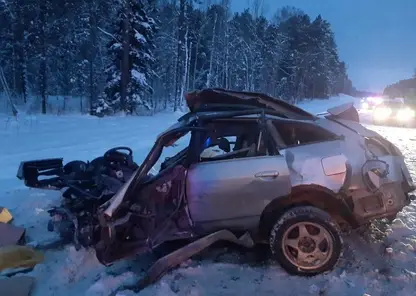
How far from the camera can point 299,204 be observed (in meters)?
3.89

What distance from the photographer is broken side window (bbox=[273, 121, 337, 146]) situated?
4.10 metres

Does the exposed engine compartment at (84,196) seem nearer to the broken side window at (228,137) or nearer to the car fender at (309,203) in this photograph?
the broken side window at (228,137)

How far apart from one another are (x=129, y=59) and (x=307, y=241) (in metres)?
25.4

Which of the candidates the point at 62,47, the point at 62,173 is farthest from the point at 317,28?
the point at 62,173

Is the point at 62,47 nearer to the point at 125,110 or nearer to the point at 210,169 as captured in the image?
the point at 125,110

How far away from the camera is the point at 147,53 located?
92.3 feet

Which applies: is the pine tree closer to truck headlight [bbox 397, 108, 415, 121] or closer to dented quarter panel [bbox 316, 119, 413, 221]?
truck headlight [bbox 397, 108, 415, 121]

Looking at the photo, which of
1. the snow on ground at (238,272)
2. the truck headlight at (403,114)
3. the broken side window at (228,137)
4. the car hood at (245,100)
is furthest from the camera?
the truck headlight at (403,114)

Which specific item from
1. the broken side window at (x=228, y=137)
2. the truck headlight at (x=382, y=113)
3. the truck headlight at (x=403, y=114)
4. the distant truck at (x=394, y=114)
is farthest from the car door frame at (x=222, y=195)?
the truck headlight at (x=403, y=114)

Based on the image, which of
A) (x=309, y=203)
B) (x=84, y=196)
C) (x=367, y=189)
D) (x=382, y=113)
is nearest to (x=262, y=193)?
(x=309, y=203)

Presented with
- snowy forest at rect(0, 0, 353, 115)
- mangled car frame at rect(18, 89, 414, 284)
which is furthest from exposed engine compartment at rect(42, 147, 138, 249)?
snowy forest at rect(0, 0, 353, 115)

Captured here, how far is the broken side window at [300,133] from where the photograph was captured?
13.5ft

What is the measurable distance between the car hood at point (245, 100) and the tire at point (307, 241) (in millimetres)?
1186

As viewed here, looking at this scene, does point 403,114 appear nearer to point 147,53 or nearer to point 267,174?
point 147,53
